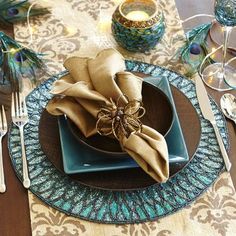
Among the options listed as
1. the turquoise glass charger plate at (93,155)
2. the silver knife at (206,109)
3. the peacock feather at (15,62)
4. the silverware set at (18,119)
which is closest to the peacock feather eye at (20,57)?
the peacock feather at (15,62)

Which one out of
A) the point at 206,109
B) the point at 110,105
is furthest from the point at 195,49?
the point at 110,105

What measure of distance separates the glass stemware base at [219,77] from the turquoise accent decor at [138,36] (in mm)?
110

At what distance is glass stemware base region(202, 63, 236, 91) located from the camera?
0.89 metres

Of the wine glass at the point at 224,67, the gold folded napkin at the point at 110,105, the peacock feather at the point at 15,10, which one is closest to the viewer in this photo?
the gold folded napkin at the point at 110,105

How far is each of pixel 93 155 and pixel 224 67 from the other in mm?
340

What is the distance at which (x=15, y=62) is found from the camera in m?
0.92

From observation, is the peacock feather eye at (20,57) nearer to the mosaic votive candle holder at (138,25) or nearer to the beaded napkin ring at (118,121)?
the mosaic votive candle holder at (138,25)

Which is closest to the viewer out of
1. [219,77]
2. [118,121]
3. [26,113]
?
[118,121]

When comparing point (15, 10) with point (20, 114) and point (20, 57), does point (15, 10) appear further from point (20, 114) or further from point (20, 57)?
point (20, 114)

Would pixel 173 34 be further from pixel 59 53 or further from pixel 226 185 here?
pixel 226 185

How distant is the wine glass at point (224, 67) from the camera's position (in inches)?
32.9

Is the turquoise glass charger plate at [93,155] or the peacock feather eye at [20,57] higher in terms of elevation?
the peacock feather eye at [20,57]

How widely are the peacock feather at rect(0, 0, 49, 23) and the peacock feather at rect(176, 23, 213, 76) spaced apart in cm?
29

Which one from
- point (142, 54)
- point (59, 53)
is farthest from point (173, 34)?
point (59, 53)
